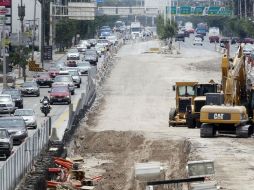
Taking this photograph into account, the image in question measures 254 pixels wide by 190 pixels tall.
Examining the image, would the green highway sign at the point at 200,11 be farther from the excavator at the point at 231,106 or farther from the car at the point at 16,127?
the car at the point at 16,127

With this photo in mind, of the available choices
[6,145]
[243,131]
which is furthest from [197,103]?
[6,145]

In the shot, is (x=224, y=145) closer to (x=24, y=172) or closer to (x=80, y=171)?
(x=80, y=171)

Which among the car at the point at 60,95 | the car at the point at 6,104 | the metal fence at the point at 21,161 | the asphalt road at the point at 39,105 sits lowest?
the asphalt road at the point at 39,105

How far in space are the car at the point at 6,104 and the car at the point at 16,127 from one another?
44.5 ft

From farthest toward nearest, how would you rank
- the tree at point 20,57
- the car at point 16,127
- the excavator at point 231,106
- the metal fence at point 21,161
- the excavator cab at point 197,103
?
1. the tree at point 20,57
2. the excavator cab at point 197,103
3. the excavator at point 231,106
4. the car at point 16,127
5. the metal fence at point 21,161

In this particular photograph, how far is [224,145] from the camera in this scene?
45500 mm

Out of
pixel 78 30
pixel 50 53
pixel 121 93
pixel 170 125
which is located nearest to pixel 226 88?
pixel 170 125

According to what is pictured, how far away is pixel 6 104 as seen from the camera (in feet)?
207

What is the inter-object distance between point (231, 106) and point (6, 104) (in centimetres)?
1776

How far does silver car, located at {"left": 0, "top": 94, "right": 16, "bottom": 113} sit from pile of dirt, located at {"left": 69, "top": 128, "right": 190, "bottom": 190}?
9218 millimetres

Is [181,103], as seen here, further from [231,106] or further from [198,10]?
[198,10]

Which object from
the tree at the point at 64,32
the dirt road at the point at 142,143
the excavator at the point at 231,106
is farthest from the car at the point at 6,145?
the tree at the point at 64,32

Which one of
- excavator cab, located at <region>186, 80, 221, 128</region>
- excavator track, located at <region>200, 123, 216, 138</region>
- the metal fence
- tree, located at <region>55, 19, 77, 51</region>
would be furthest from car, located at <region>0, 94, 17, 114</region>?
tree, located at <region>55, 19, 77, 51</region>

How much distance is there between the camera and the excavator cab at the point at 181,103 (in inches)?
2183
